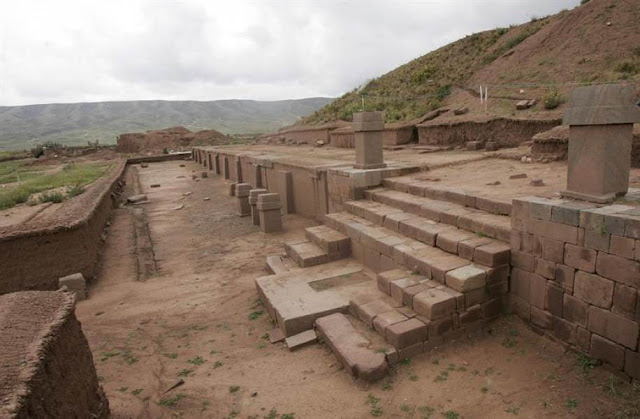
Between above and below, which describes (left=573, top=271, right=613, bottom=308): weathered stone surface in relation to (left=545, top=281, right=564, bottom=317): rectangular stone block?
above

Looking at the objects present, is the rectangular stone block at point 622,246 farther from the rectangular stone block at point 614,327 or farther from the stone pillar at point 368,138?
the stone pillar at point 368,138

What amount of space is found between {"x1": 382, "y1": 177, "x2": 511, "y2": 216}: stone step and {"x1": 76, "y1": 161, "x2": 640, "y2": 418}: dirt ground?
5.52 feet

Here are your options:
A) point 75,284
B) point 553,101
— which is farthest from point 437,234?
point 553,101

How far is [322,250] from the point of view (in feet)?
24.9

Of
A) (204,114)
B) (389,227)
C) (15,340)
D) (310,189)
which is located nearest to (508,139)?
(310,189)

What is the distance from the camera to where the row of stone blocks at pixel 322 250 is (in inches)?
289

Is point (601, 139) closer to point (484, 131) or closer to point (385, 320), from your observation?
point (385, 320)

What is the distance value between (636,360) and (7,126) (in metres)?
169

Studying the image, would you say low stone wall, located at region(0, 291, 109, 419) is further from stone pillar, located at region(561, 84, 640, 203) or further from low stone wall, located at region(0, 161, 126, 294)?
stone pillar, located at region(561, 84, 640, 203)

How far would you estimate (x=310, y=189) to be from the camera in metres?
11.3

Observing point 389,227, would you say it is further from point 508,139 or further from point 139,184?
point 139,184

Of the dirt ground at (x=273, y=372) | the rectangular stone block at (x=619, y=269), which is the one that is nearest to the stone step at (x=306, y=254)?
the dirt ground at (x=273, y=372)

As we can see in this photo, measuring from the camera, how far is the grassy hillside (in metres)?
15.7

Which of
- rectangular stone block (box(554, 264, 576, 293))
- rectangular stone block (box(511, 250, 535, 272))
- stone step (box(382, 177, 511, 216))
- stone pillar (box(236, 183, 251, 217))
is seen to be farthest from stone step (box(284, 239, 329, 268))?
stone pillar (box(236, 183, 251, 217))
